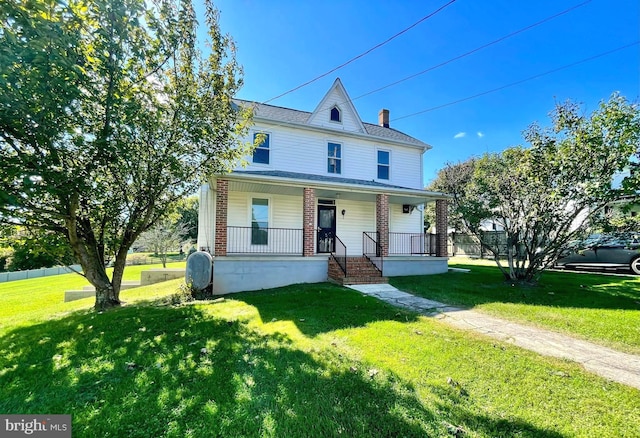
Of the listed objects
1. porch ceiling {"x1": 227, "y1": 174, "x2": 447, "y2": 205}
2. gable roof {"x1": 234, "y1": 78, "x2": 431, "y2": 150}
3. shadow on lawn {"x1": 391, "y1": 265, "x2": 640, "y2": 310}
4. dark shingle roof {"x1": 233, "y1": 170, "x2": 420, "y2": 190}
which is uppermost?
gable roof {"x1": 234, "y1": 78, "x2": 431, "y2": 150}

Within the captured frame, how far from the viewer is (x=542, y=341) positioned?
4637 mm

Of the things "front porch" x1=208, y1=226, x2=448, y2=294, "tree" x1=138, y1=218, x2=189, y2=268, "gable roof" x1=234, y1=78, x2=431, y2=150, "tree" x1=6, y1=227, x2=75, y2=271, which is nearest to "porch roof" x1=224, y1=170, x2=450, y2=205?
"front porch" x1=208, y1=226, x2=448, y2=294

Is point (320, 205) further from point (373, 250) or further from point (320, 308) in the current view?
point (320, 308)

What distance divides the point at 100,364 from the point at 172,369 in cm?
109

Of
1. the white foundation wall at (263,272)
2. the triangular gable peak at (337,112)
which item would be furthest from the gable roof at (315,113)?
the white foundation wall at (263,272)

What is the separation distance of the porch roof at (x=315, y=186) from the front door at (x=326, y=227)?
62cm

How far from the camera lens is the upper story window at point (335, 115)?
13227mm

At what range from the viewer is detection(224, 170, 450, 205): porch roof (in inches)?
372

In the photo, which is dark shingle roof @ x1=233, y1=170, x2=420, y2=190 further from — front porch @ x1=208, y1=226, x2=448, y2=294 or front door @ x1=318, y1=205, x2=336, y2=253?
front porch @ x1=208, y1=226, x2=448, y2=294

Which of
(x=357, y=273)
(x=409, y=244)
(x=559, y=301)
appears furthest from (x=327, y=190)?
(x=559, y=301)

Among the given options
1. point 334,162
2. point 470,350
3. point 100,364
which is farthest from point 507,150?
point 100,364

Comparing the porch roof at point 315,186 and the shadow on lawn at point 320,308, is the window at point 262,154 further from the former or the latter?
the shadow on lawn at point 320,308

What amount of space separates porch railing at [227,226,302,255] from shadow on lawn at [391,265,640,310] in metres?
4.14

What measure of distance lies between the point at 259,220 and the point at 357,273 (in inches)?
174
